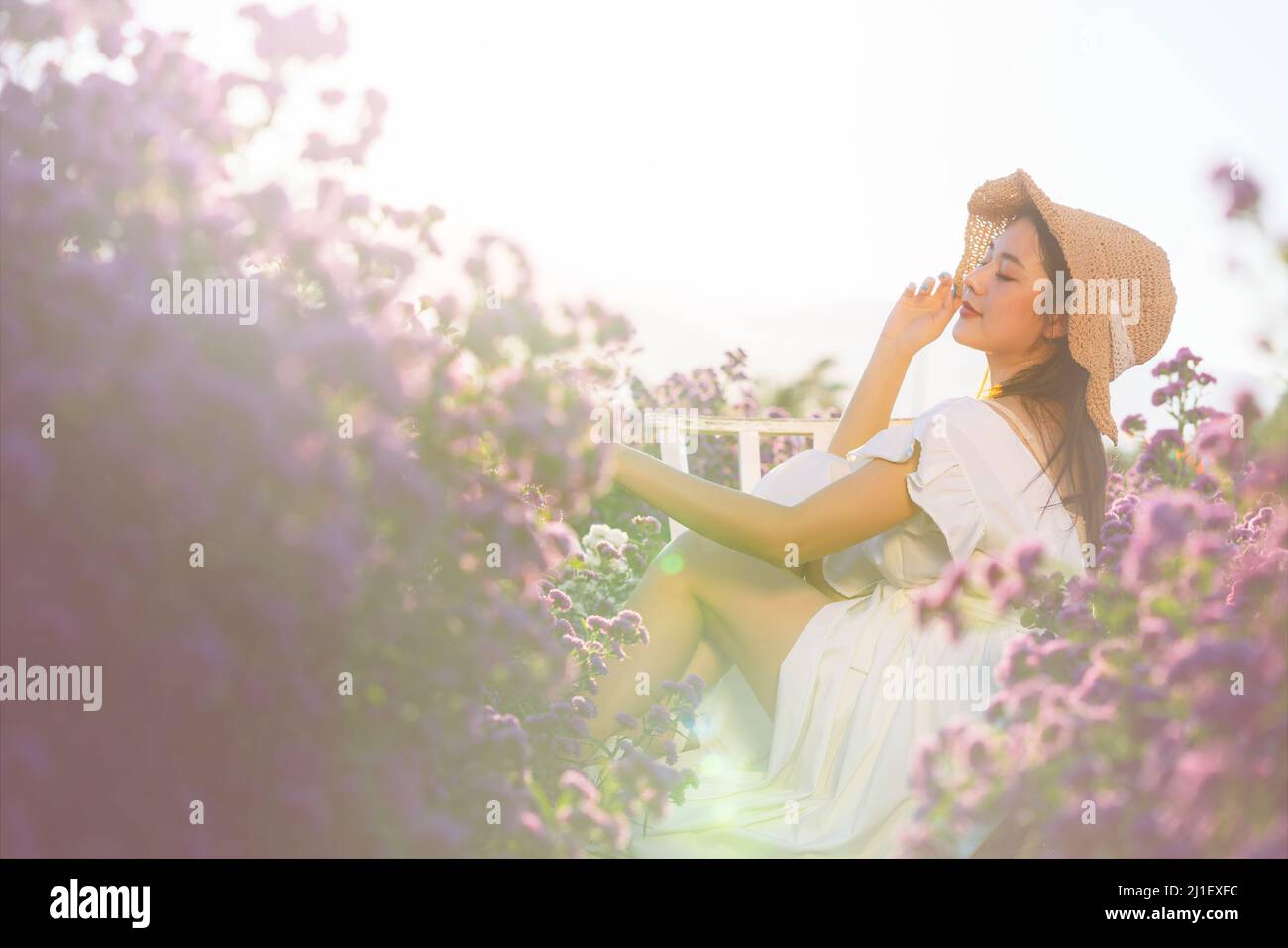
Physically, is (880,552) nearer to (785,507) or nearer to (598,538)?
(785,507)

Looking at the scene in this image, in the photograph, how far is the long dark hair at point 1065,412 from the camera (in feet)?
9.56

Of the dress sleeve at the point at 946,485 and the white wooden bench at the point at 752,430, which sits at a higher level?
the white wooden bench at the point at 752,430

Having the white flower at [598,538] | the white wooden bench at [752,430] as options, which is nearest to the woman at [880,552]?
the white flower at [598,538]

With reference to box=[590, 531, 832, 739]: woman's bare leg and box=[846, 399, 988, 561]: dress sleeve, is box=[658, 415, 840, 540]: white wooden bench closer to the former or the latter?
box=[590, 531, 832, 739]: woman's bare leg

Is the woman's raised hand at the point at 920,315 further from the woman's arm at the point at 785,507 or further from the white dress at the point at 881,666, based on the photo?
the woman's arm at the point at 785,507

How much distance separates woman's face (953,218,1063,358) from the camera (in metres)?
3.01

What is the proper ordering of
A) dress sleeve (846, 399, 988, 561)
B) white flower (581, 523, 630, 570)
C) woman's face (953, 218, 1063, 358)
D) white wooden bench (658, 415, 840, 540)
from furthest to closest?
white wooden bench (658, 415, 840, 540) → white flower (581, 523, 630, 570) → woman's face (953, 218, 1063, 358) → dress sleeve (846, 399, 988, 561)

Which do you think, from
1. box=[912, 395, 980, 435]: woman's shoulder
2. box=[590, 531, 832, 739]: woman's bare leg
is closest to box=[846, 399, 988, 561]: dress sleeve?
box=[912, 395, 980, 435]: woman's shoulder

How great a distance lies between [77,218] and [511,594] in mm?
753

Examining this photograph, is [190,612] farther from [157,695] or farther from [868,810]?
[868,810]

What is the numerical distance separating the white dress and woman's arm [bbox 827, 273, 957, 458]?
548 mm

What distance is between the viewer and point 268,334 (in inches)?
55.6
